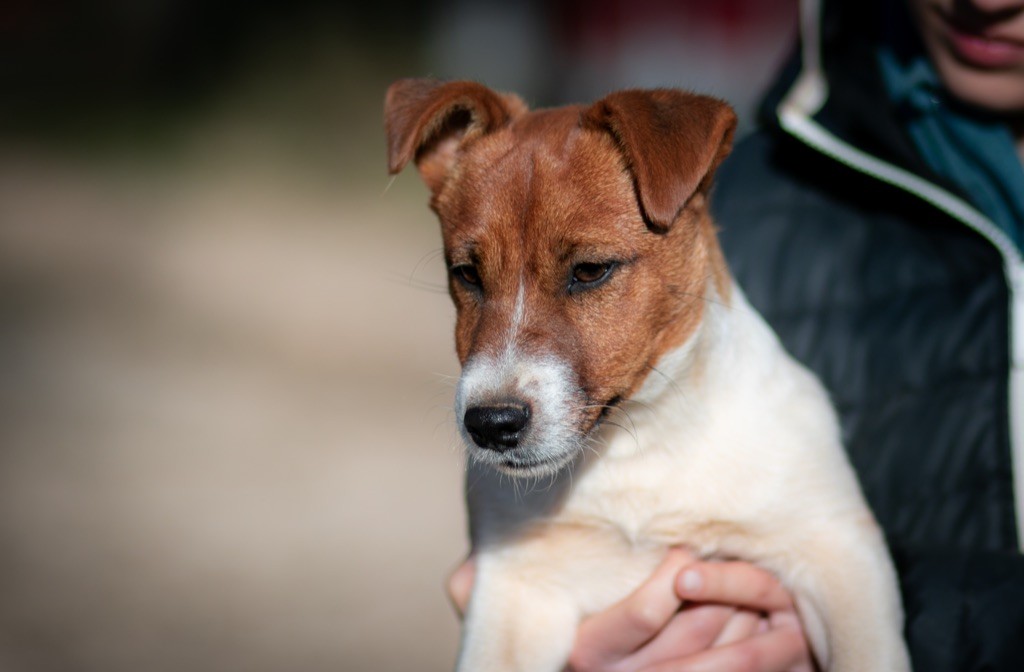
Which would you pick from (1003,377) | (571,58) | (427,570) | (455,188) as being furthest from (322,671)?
(571,58)

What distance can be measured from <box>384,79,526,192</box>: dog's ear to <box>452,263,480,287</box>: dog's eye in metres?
0.34

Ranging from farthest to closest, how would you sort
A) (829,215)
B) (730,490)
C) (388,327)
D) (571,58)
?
(571,58) → (388,327) → (829,215) → (730,490)

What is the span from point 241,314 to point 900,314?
7749 mm

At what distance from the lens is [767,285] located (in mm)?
3570

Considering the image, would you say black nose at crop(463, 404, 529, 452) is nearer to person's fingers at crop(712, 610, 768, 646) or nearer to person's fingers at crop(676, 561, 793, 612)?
person's fingers at crop(676, 561, 793, 612)

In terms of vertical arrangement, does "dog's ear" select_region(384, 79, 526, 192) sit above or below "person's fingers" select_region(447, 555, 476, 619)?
above

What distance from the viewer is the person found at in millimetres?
2840

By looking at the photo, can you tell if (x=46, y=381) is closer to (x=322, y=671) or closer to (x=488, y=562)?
(x=322, y=671)

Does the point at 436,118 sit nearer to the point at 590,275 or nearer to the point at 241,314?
the point at 590,275

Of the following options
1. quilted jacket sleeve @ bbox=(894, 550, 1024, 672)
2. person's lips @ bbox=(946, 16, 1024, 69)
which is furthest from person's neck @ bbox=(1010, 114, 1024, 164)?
quilted jacket sleeve @ bbox=(894, 550, 1024, 672)

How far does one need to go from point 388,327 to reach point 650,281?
6837 mm

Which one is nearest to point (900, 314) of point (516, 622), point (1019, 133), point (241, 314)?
point (1019, 133)

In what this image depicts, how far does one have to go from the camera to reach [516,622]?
3.01 m

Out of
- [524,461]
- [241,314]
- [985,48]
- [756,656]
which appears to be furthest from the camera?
[241,314]
